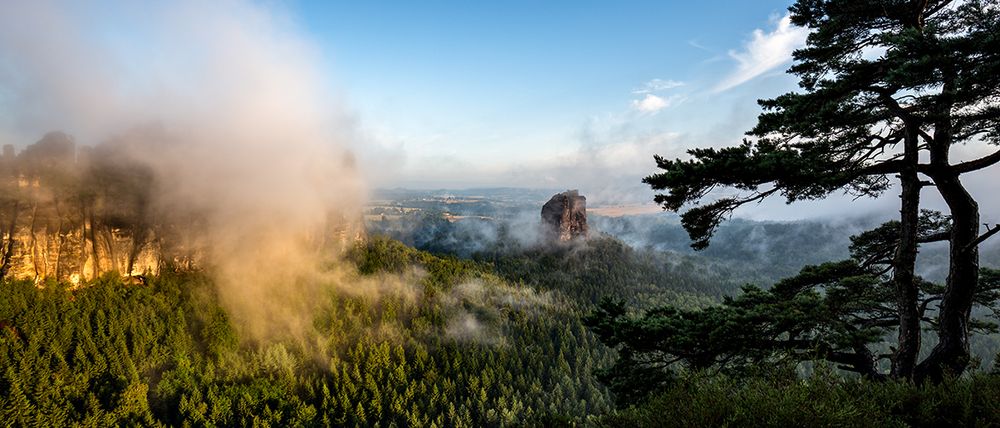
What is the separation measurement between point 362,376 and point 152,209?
2893 inches

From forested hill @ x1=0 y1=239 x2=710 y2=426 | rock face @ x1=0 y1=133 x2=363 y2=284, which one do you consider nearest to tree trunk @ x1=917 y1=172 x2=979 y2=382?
forested hill @ x1=0 y1=239 x2=710 y2=426

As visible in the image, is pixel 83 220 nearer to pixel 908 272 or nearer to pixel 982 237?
pixel 908 272

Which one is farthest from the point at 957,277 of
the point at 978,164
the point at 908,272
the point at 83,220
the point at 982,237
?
the point at 83,220

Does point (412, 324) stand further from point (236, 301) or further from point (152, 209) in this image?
point (152, 209)

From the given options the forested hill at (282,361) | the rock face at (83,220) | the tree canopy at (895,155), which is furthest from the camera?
the rock face at (83,220)

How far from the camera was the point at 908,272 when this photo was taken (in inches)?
368

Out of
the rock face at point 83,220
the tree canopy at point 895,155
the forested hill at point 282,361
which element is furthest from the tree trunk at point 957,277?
the rock face at point 83,220

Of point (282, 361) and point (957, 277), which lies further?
point (282, 361)

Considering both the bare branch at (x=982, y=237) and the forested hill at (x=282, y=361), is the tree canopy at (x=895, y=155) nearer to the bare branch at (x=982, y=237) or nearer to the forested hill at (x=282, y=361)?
the bare branch at (x=982, y=237)

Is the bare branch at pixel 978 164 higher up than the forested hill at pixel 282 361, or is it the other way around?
the bare branch at pixel 978 164

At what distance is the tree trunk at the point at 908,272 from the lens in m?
9.22

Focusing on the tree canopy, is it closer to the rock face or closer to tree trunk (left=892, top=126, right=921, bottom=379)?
tree trunk (left=892, top=126, right=921, bottom=379)

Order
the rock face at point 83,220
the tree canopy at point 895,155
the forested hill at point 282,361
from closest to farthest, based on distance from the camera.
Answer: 1. the tree canopy at point 895,155
2. the forested hill at point 282,361
3. the rock face at point 83,220

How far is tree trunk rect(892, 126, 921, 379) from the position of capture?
9219 millimetres
